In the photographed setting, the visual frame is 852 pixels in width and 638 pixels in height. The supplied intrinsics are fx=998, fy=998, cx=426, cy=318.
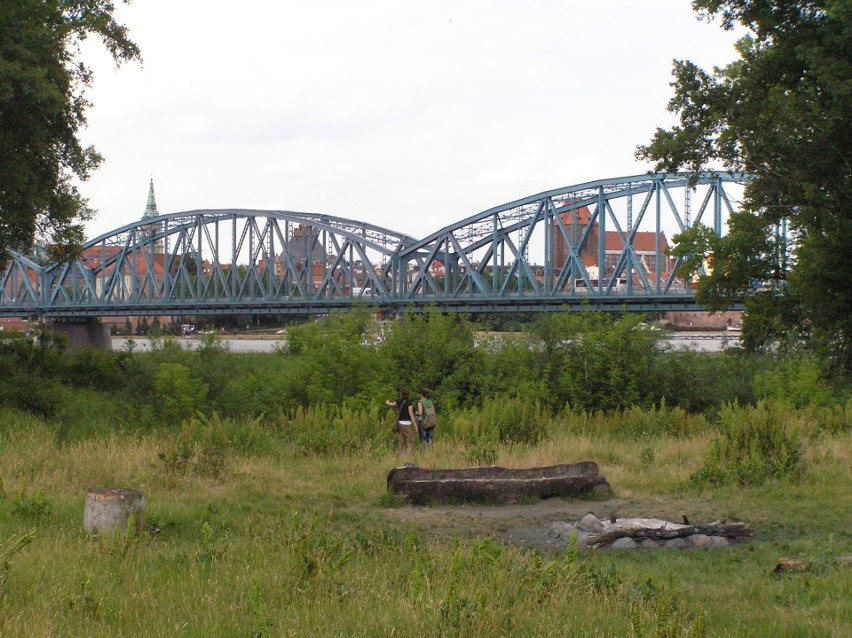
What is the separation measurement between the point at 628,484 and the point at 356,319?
19.2 meters

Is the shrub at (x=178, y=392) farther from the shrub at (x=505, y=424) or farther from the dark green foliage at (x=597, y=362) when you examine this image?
the dark green foliage at (x=597, y=362)

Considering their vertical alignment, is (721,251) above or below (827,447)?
above

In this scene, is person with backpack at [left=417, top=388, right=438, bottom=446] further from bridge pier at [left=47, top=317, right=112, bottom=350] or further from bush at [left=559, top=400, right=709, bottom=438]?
bridge pier at [left=47, top=317, right=112, bottom=350]

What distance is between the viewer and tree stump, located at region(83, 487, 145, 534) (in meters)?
10.6

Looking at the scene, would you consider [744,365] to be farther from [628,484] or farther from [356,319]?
[628,484]

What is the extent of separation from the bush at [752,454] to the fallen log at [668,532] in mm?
3642

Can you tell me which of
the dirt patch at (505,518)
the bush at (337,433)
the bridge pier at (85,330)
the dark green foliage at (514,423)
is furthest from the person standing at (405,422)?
the bridge pier at (85,330)

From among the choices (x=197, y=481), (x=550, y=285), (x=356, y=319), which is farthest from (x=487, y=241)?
(x=197, y=481)

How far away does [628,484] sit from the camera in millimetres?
15148

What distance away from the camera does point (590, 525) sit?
38.5 ft

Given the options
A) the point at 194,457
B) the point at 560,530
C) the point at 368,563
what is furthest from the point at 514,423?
the point at 368,563

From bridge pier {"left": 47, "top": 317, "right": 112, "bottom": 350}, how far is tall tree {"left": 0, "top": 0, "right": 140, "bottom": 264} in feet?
202

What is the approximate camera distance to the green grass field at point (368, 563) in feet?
24.8

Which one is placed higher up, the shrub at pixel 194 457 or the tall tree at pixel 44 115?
the tall tree at pixel 44 115
